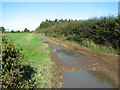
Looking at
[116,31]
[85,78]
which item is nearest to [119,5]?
[116,31]

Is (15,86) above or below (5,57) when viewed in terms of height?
below

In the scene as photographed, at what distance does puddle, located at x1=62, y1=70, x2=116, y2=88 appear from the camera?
464 cm

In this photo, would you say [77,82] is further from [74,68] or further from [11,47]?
[11,47]

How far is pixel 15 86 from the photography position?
102 inches

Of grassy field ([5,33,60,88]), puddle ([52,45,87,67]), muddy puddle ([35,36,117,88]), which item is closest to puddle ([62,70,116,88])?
muddy puddle ([35,36,117,88])

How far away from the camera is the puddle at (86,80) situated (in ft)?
15.2

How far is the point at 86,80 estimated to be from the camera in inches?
202

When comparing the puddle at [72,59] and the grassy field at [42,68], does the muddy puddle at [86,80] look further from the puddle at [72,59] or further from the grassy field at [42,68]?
the puddle at [72,59]

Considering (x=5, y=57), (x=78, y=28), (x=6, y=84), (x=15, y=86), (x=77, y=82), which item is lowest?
(x=77, y=82)

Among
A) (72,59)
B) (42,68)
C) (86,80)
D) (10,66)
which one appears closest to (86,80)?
(86,80)

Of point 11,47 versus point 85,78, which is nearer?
point 11,47

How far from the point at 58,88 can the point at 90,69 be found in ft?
8.86

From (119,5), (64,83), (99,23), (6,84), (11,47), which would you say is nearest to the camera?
(6,84)

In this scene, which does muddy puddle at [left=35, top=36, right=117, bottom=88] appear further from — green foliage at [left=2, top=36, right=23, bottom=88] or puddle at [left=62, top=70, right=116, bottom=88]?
green foliage at [left=2, top=36, right=23, bottom=88]
